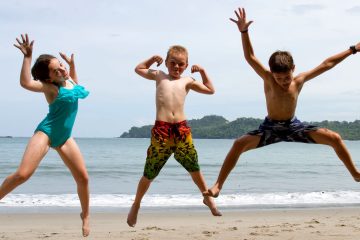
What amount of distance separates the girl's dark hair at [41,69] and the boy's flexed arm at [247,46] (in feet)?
7.42

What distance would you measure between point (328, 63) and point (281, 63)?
0.62 m

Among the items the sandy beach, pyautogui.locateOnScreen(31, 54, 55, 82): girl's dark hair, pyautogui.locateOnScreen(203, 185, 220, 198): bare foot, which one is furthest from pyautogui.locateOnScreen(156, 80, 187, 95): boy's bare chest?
the sandy beach

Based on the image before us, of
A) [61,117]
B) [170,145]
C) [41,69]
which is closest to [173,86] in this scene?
[170,145]

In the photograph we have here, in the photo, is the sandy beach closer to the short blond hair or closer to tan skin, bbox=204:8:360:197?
tan skin, bbox=204:8:360:197

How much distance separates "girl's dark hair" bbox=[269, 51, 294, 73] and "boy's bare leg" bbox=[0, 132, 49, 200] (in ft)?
9.24

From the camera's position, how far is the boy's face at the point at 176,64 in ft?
25.5

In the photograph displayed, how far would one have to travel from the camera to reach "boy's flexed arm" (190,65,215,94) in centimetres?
794

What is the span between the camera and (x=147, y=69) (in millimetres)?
7957

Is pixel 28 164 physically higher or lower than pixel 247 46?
lower

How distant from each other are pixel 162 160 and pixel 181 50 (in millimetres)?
1439

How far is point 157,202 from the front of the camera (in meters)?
16.6

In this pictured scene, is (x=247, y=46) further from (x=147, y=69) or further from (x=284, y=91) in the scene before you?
(x=147, y=69)

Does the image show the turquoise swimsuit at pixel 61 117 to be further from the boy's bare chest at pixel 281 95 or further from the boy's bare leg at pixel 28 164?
the boy's bare chest at pixel 281 95

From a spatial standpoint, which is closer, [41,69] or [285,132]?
[41,69]
